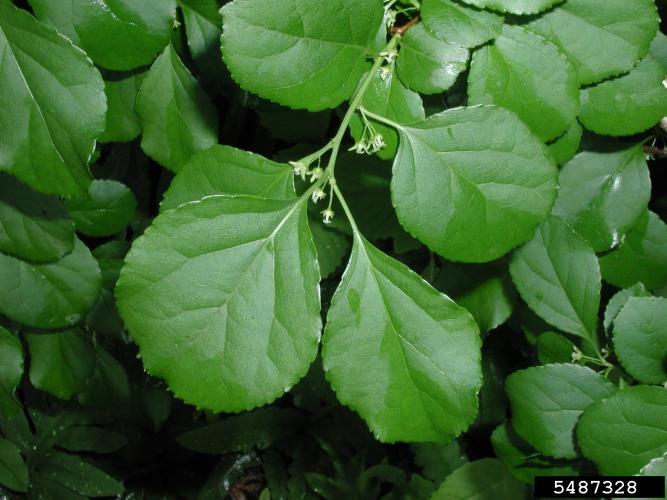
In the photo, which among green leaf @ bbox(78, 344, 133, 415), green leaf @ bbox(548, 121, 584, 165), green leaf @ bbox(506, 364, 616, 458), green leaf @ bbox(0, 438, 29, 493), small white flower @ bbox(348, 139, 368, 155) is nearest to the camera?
small white flower @ bbox(348, 139, 368, 155)

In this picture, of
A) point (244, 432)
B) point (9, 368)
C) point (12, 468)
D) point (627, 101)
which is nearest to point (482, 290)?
point (627, 101)

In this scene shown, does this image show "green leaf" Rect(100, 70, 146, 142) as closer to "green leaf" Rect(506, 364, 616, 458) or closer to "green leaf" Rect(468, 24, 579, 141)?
"green leaf" Rect(468, 24, 579, 141)

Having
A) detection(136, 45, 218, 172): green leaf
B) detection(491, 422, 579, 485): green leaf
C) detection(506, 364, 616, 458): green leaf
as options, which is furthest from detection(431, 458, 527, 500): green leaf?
detection(136, 45, 218, 172): green leaf

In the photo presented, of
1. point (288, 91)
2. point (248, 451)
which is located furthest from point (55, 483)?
point (288, 91)

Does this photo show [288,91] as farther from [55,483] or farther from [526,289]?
[55,483]

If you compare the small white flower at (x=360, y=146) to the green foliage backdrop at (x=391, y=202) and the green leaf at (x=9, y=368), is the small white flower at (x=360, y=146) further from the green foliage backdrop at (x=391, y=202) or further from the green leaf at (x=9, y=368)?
the green leaf at (x=9, y=368)

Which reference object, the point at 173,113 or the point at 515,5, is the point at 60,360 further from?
the point at 515,5
